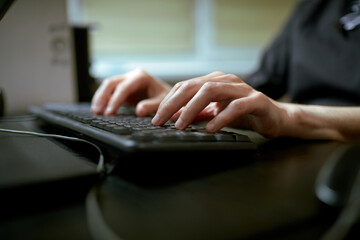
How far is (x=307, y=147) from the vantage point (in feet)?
1.48

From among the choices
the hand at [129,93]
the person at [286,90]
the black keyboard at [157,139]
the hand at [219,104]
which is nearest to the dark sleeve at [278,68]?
the person at [286,90]

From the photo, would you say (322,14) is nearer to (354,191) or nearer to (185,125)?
(185,125)

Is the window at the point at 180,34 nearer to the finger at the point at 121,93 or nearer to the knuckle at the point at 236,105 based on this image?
the finger at the point at 121,93

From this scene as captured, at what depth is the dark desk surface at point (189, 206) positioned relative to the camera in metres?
0.20

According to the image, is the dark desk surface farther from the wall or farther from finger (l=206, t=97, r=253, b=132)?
the wall

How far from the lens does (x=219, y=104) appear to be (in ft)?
1.66

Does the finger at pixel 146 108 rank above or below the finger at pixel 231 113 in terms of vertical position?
below

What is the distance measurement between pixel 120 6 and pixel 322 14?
126 cm

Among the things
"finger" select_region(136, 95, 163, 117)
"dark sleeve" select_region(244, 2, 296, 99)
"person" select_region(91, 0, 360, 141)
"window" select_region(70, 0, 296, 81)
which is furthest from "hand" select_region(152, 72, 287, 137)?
"window" select_region(70, 0, 296, 81)

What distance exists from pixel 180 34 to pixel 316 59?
1290mm

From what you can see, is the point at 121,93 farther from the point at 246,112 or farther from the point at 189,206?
the point at 189,206

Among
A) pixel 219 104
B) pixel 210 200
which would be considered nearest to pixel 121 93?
pixel 219 104

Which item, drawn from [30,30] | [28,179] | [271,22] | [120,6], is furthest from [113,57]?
[28,179]

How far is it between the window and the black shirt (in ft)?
2.60
